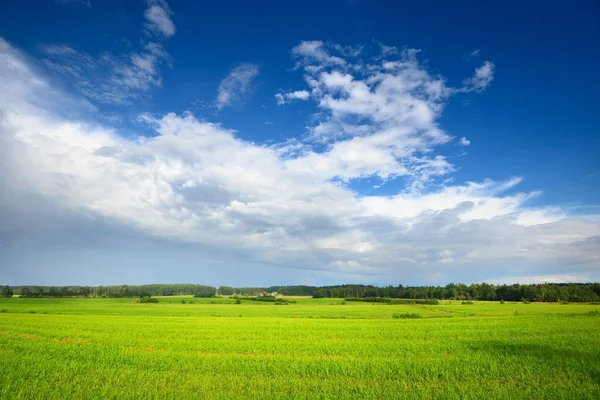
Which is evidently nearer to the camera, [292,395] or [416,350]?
[292,395]

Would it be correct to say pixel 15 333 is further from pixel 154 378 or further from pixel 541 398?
pixel 541 398

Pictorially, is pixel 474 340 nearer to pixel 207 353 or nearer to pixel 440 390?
pixel 440 390

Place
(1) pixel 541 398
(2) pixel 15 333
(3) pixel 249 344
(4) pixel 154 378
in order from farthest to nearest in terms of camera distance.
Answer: (2) pixel 15 333 < (3) pixel 249 344 < (4) pixel 154 378 < (1) pixel 541 398

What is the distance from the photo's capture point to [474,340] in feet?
102

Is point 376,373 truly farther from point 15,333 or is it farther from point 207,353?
point 15,333

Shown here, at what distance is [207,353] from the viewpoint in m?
25.3

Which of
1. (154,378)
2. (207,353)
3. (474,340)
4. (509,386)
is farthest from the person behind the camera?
(474,340)

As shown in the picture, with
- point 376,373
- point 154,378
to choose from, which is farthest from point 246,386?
point 376,373

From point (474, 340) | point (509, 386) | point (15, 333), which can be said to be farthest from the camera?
point (15, 333)

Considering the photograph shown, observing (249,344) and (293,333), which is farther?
(293,333)

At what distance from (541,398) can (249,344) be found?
21459mm

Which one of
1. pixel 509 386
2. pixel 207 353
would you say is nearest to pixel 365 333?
pixel 207 353

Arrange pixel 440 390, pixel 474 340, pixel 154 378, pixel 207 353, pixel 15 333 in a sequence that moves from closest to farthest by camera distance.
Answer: pixel 440 390, pixel 154 378, pixel 207 353, pixel 474 340, pixel 15 333

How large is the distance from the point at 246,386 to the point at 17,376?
37.4ft
